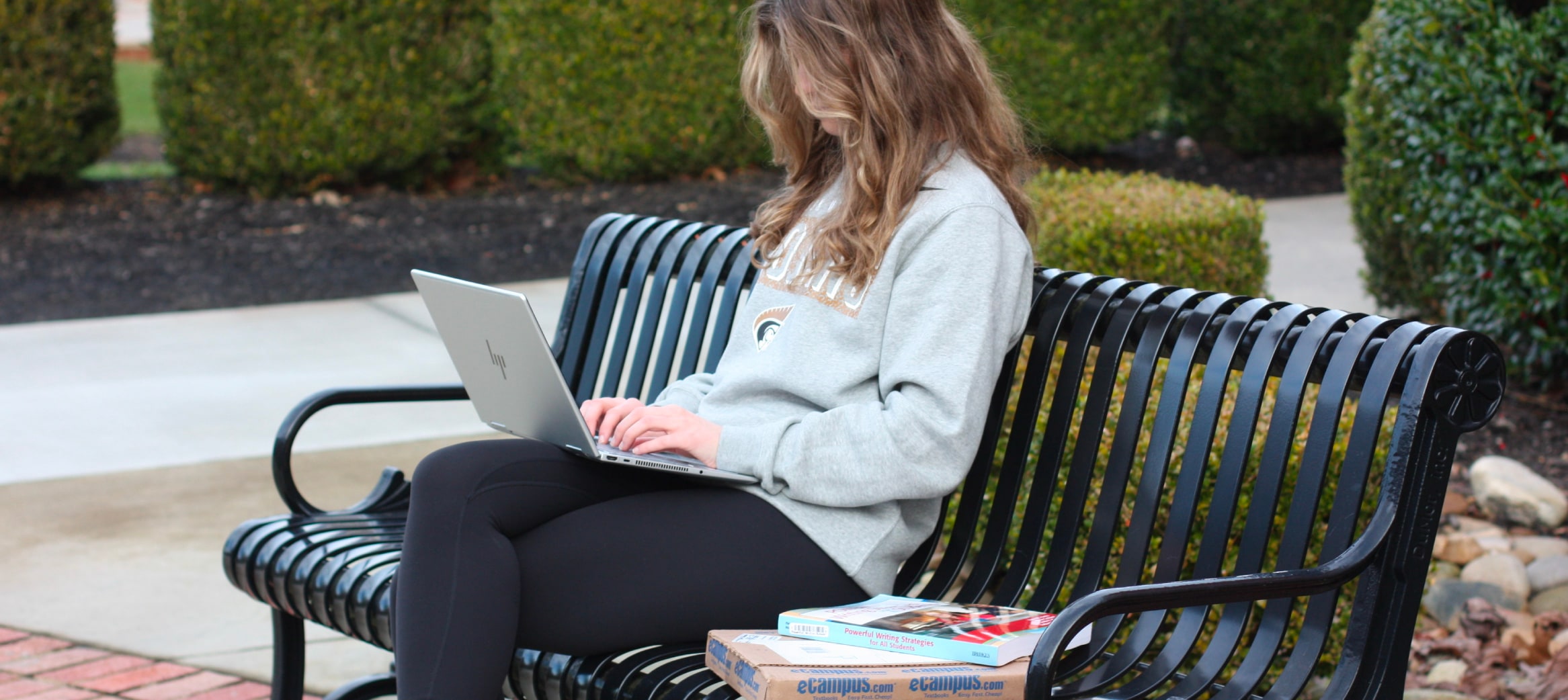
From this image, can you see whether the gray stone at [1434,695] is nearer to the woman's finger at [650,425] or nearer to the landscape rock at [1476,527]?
the landscape rock at [1476,527]

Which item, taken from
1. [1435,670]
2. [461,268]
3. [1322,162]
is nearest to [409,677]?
[1435,670]

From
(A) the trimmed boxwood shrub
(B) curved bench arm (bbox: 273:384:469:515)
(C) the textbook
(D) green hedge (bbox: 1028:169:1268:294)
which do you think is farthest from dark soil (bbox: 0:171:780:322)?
(C) the textbook

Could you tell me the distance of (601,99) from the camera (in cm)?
1005

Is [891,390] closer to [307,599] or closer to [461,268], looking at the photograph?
[307,599]

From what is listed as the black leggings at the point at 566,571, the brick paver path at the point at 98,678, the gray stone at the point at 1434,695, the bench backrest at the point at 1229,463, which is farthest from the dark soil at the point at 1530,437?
the brick paver path at the point at 98,678

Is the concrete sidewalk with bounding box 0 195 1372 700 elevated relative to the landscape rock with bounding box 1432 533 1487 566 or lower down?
lower down

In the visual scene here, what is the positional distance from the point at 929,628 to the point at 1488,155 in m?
3.43

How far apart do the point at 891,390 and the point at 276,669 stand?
5.11 feet

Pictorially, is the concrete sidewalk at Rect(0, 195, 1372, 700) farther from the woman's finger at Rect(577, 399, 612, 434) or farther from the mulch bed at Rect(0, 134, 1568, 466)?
the woman's finger at Rect(577, 399, 612, 434)

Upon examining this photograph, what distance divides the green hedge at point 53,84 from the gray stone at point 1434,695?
912cm

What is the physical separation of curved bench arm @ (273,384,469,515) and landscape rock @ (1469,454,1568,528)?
10.1 ft

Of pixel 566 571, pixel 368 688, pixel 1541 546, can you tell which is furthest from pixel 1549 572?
pixel 368 688

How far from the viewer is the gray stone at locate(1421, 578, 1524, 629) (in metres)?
3.86

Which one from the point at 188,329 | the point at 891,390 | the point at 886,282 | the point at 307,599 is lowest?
the point at 188,329
